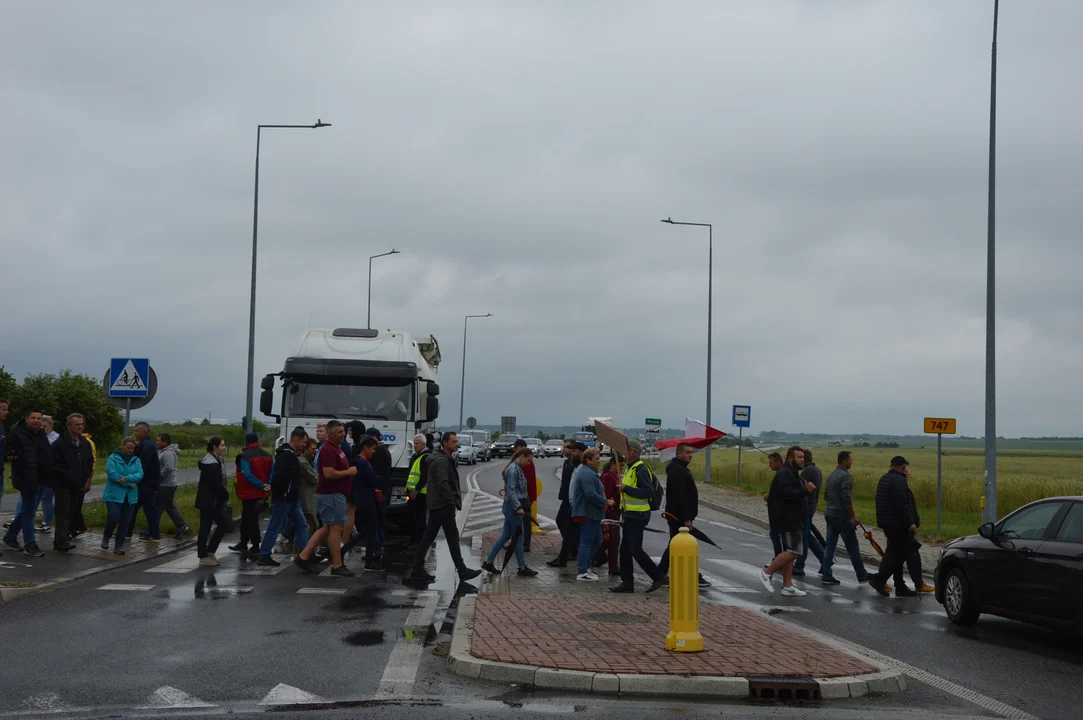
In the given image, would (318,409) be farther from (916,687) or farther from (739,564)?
(916,687)

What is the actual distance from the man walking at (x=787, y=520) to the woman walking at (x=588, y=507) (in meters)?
2.11

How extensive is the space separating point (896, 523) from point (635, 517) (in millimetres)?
3330

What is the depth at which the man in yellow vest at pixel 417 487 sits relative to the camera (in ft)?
47.8

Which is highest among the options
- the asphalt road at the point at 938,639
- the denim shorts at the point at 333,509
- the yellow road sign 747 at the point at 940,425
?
the yellow road sign 747 at the point at 940,425

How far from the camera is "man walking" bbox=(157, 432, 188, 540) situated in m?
16.3

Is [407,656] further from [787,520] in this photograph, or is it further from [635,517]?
[787,520]

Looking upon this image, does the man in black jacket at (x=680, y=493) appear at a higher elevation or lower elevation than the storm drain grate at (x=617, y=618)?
higher

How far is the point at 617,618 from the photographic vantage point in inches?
404

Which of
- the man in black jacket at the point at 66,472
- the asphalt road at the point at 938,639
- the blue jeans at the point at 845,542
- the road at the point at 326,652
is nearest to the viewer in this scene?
the road at the point at 326,652

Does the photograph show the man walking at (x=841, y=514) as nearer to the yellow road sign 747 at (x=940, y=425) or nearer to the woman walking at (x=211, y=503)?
the yellow road sign 747 at (x=940, y=425)

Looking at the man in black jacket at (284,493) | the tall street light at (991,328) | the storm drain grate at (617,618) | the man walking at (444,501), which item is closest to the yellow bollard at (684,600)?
the storm drain grate at (617,618)

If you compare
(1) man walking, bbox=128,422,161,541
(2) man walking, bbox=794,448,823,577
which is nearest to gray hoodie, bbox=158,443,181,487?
(1) man walking, bbox=128,422,161,541

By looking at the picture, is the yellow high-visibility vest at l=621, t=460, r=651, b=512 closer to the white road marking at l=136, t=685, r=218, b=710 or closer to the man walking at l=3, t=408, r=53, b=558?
the white road marking at l=136, t=685, r=218, b=710

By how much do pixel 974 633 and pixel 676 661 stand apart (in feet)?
13.9
